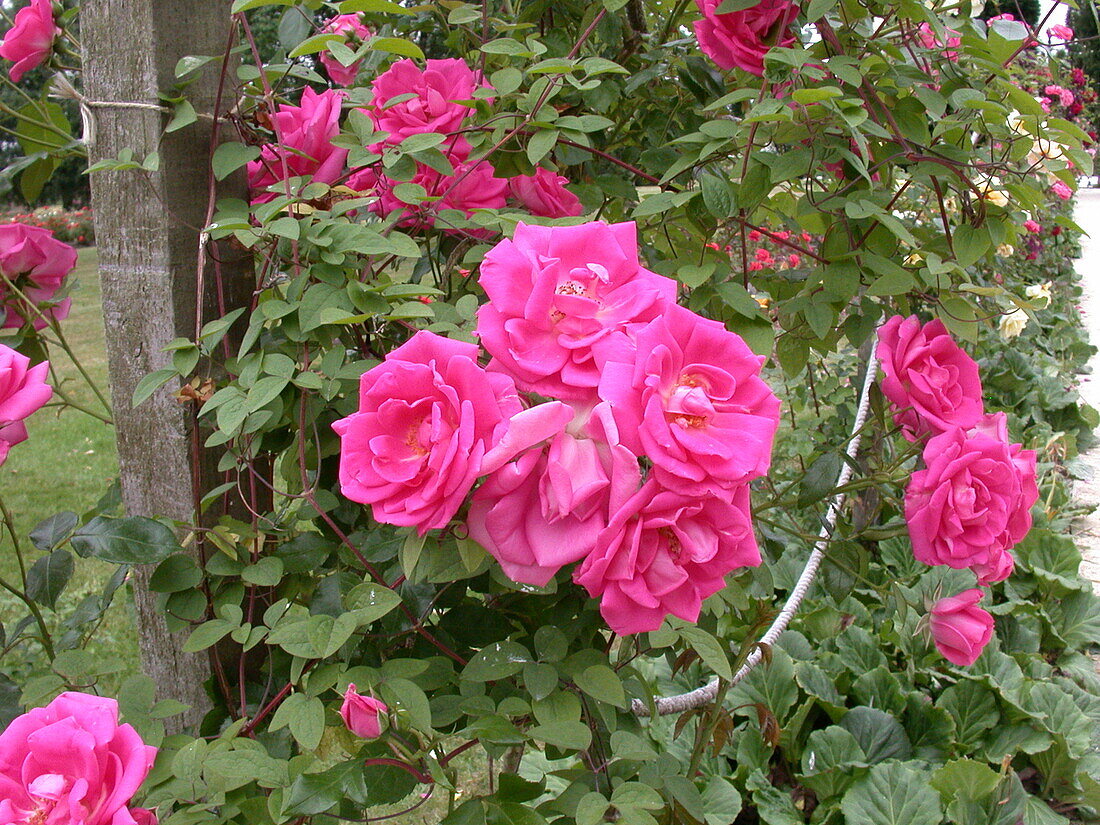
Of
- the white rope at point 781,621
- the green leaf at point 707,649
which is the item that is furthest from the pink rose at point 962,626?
the green leaf at point 707,649

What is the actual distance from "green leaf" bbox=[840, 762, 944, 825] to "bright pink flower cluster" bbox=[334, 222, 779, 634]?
58.9 inches

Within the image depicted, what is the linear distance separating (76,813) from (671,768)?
60 centimetres

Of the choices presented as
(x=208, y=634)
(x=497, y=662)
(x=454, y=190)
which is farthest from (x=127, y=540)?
(x=454, y=190)

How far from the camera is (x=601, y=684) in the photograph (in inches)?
32.3

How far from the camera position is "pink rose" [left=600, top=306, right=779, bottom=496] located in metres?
0.63

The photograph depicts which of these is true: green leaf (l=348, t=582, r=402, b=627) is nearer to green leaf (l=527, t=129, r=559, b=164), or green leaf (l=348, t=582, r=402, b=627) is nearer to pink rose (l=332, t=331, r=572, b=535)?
pink rose (l=332, t=331, r=572, b=535)

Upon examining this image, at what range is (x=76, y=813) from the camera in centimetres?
Answer: 70

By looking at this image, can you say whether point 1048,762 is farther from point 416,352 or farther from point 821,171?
point 416,352

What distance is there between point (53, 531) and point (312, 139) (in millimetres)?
569

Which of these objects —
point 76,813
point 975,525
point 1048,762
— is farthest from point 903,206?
point 76,813

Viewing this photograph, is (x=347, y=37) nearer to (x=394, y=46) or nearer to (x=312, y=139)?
(x=312, y=139)

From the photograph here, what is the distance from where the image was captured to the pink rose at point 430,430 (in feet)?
2.12

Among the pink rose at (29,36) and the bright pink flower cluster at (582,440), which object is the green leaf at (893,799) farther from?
the pink rose at (29,36)

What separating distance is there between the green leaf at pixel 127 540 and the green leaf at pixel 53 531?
106mm
